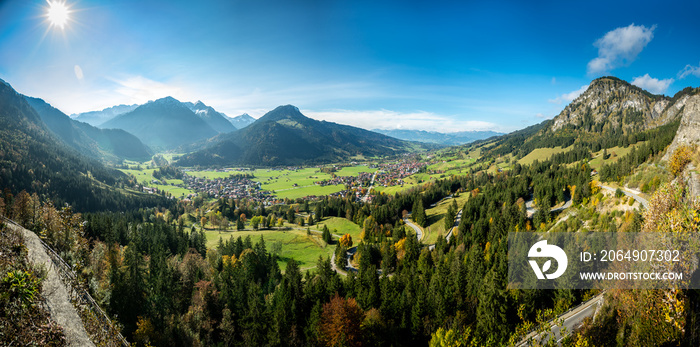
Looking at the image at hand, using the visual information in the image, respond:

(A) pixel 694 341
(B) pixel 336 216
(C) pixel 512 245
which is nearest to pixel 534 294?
(C) pixel 512 245

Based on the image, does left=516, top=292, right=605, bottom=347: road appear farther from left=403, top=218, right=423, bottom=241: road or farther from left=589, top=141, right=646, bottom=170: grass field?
left=589, top=141, right=646, bottom=170: grass field

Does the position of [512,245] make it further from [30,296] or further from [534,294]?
[30,296]

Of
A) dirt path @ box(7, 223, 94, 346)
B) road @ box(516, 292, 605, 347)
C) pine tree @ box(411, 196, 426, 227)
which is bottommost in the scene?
pine tree @ box(411, 196, 426, 227)

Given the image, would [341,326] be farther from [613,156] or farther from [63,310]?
[613,156]

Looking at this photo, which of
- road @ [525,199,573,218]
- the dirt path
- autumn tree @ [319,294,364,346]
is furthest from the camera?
road @ [525,199,573,218]

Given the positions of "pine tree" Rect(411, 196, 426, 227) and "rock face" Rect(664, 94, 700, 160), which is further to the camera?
"pine tree" Rect(411, 196, 426, 227)

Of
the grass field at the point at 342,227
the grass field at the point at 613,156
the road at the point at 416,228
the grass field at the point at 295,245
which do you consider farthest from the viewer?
the grass field at the point at 613,156

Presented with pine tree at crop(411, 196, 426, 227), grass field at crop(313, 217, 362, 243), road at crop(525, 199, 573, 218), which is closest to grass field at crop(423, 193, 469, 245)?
pine tree at crop(411, 196, 426, 227)

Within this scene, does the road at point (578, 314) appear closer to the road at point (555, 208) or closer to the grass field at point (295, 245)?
the road at point (555, 208)

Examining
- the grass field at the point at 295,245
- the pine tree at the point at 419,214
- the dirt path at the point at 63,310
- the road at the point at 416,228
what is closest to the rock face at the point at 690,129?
the road at the point at 416,228

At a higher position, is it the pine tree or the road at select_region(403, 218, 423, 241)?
the pine tree
